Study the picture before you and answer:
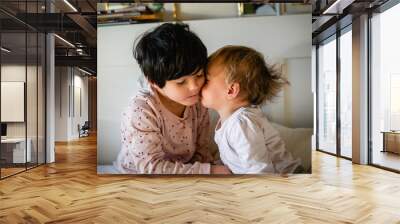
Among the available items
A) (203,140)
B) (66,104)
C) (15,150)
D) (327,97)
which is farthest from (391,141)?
(66,104)

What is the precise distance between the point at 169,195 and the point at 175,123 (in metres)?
1.23

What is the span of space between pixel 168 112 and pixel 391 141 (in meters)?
3.96

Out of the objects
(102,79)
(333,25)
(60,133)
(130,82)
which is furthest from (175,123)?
(60,133)

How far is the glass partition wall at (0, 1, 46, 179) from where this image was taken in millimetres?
6129

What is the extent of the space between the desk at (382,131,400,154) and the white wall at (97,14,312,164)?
6.28ft

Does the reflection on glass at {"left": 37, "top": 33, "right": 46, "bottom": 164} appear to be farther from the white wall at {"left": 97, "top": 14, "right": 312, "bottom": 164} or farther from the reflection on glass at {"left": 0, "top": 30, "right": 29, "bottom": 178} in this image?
the white wall at {"left": 97, "top": 14, "right": 312, "bottom": 164}

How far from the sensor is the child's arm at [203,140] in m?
5.78

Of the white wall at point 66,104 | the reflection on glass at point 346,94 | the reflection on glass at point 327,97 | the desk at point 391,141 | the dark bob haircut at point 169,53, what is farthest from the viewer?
the white wall at point 66,104

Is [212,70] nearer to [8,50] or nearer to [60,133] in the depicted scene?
[8,50]

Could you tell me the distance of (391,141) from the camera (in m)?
6.87

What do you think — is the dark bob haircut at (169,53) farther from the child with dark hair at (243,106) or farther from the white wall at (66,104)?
the white wall at (66,104)

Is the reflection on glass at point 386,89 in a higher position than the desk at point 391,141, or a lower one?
higher

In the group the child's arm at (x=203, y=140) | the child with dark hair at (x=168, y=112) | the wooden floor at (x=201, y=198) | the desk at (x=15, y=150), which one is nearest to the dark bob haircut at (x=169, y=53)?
the child with dark hair at (x=168, y=112)

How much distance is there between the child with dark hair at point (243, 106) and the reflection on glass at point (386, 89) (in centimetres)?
227
